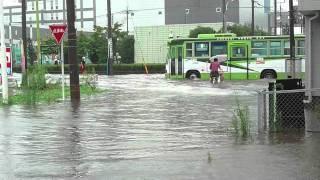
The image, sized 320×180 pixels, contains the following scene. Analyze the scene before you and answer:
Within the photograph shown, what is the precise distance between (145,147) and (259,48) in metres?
28.3

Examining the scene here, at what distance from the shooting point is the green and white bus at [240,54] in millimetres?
37938

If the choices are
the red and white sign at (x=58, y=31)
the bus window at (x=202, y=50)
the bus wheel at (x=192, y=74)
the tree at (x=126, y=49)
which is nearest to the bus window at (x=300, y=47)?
the bus window at (x=202, y=50)

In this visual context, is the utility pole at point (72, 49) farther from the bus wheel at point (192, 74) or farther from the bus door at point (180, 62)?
the bus door at point (180, 62)

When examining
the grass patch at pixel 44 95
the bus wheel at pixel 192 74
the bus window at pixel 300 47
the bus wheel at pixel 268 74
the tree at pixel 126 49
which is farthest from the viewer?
the tree at pixel 126 49

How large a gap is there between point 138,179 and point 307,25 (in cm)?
610

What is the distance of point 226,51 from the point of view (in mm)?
38469

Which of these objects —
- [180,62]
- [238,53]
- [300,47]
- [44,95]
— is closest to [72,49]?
[44,95]

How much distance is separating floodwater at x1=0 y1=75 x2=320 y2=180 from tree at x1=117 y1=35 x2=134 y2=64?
215ft

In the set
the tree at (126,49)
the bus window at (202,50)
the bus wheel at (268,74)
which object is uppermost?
the tree at (126,49)

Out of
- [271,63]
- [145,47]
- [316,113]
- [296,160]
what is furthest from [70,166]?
[145,47]

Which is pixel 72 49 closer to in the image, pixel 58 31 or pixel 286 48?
pixel 58 31

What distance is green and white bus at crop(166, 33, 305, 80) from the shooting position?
3794 centimetres

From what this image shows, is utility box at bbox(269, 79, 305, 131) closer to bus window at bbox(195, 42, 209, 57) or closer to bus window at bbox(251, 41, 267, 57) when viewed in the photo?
bus window at bbox(251, 41, 267, 57)

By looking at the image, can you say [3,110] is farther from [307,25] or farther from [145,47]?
[145,47]
